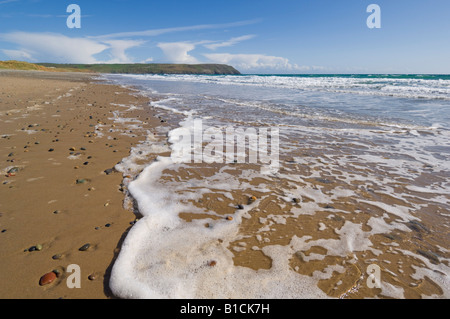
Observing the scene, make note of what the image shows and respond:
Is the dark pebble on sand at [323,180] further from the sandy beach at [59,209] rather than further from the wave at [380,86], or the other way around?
the wave at [380,86]

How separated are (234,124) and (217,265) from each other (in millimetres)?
7490

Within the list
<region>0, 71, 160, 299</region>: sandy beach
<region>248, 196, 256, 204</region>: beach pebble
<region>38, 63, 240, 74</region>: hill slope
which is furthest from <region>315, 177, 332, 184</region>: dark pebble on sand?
<region>38, 63, 240, 74</region>: hill slope

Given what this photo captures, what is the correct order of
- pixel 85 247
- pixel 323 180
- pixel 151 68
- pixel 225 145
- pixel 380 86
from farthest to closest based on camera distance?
pixel 151 68
pixel 380 86
pixel 225 145
pixel 323 180
pixel 85 247

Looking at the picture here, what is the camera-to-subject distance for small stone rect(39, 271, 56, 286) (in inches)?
89.3

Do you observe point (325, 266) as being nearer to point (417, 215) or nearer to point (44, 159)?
point (417, 215)

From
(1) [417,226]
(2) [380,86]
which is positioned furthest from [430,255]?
(2) [380,86]

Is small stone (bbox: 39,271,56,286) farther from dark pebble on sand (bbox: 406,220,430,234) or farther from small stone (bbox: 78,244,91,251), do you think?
dark pebble on sand (bbox: 406,220,430,234)

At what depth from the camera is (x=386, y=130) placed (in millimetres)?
8797

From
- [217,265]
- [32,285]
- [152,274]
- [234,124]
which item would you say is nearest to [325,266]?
[217,265]

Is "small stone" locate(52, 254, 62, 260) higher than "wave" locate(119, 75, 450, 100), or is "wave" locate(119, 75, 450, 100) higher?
"wave" locate(119, 75, 450, 100)

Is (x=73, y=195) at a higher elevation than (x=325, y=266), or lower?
higher

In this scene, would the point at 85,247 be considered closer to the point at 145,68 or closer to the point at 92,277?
the point at 92,277

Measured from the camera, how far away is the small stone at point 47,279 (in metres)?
2.27

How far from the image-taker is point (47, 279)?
229 centimetres
